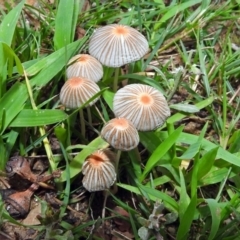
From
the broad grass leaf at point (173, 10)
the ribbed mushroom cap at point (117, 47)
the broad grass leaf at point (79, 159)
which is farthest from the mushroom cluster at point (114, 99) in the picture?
the broad grass leaf at point (173, 10)

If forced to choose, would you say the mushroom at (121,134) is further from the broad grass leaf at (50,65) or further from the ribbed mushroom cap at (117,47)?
the broad grass leaf at (50,65)

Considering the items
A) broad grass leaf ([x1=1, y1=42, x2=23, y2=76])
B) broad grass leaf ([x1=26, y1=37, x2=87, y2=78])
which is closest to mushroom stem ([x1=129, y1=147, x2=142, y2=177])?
broad grass leaf ([x1=26, y1=37, x2=87, y2=78])

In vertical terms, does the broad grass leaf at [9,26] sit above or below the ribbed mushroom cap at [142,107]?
above

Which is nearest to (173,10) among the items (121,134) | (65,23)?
(65,23)

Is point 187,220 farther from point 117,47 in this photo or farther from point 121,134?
point 117,47

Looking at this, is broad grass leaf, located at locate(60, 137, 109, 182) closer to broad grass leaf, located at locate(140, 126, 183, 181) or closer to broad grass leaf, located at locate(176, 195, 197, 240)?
broad grass leaf, located at locate(140, 126, 183, 181)

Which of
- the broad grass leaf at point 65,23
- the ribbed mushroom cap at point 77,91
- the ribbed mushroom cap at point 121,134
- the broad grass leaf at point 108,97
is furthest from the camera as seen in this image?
the broad grass leaf at point 65,23
